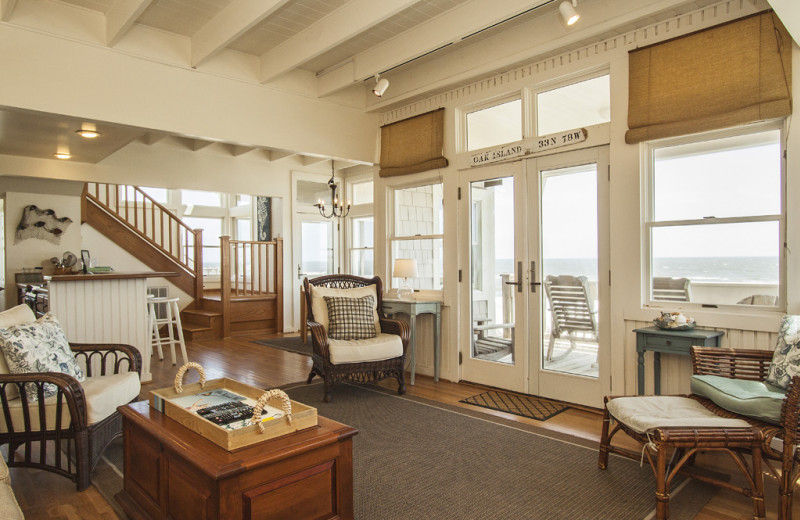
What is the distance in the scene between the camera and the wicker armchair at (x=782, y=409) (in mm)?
2115

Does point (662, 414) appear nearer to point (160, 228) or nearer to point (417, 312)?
point (417, 312)

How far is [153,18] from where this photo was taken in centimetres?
375

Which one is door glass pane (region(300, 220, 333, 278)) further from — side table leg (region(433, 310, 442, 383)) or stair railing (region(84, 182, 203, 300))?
side table leg (region(433, 310, 442, 383))

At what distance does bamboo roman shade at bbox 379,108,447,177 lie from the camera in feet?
15.9

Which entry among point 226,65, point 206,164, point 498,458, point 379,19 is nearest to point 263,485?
point 498,458

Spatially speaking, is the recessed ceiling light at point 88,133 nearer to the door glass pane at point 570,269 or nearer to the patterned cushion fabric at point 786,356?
the door glass pane at point 570,269

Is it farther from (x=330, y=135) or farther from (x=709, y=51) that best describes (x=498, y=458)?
(x=330, y=135)

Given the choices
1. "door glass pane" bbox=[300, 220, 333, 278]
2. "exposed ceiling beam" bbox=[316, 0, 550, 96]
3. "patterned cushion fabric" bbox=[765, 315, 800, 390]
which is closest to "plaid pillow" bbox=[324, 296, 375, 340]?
"exposed ceiling beam" bbox=[316, 0, 550, 96]

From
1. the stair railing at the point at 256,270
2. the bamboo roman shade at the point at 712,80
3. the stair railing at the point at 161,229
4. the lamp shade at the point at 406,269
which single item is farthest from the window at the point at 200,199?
the bamboo roman shade at the point at 712,80

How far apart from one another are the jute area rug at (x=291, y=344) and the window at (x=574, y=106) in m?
3.91

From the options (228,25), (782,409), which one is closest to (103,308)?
(228,25)

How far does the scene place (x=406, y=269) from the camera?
16.0 feet

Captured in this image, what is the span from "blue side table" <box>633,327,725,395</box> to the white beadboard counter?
13.5ft

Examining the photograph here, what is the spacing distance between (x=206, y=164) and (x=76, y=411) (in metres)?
5.43
